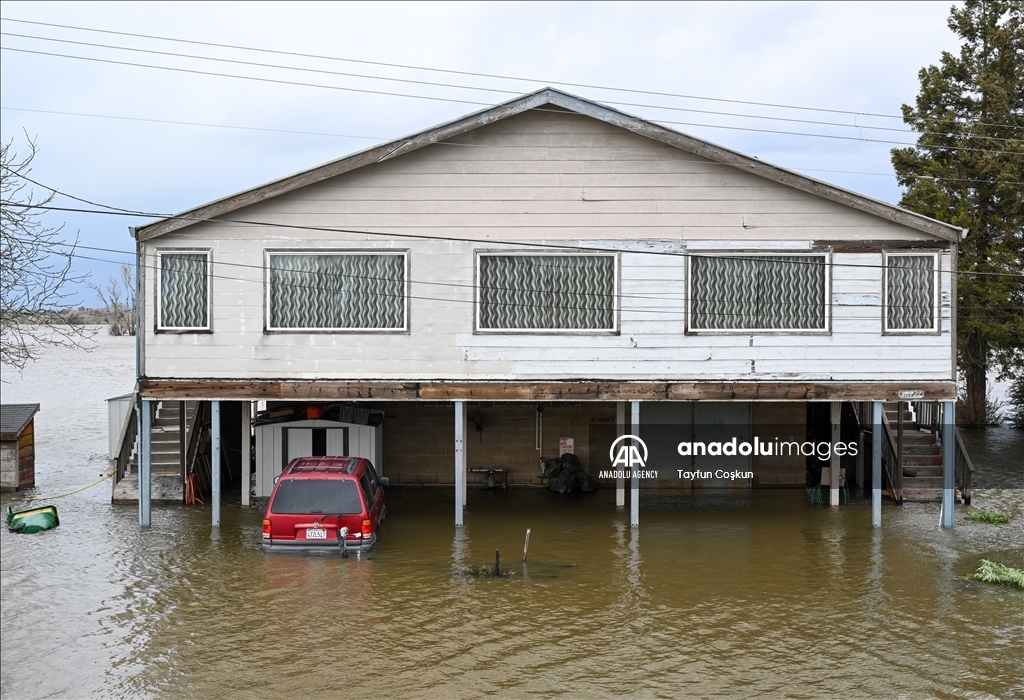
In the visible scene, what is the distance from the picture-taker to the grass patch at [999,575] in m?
14.3

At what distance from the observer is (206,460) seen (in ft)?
73.8

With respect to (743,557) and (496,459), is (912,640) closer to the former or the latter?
(743,557)

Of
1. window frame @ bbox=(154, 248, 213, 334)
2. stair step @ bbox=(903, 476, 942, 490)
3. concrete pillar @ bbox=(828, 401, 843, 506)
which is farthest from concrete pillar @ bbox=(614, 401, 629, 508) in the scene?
window frame @ bbox=(154, 248, 213, 334)

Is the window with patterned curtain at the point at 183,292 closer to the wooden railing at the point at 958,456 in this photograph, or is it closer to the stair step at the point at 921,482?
the wooden railing at the point at 958,456

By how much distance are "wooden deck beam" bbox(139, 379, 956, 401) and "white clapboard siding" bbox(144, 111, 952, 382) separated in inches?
7.9

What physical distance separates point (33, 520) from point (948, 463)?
16.8 m

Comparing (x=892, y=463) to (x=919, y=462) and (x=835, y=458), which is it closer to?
(x=919, y=462)

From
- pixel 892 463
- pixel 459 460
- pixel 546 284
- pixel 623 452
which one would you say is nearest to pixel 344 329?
pixel 459 460

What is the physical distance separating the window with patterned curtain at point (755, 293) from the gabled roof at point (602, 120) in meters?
1.37

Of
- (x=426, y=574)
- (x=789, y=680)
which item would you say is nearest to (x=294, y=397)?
(x=426, y=574)

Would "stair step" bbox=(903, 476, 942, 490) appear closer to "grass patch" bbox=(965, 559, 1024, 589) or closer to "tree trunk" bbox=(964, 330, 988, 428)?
"grass patch" bbox=(965, 559, 1024, 589)

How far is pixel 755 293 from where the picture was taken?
17.6m

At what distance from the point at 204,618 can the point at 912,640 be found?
29.1ft

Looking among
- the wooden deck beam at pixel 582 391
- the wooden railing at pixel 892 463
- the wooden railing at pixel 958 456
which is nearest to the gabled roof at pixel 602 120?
the wooden deck beam at pixel 582 391
